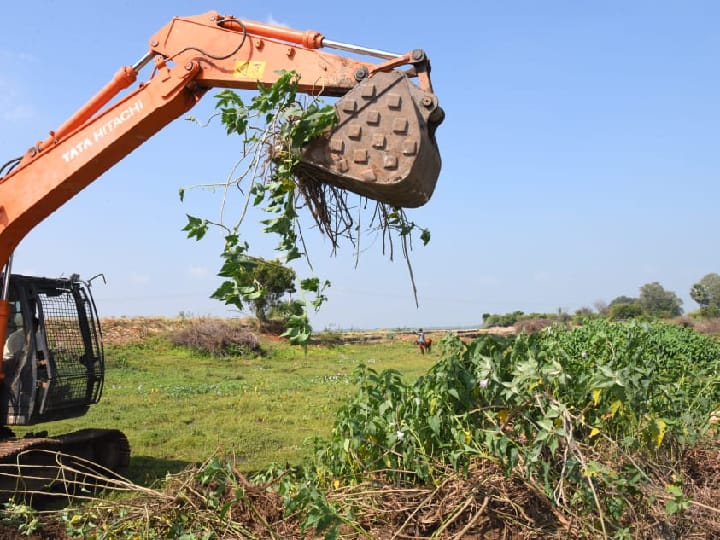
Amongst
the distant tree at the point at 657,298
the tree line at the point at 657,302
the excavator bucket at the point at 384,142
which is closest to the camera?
the excavator bucket at the point at 384,142

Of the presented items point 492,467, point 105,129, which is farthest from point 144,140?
point 492,467

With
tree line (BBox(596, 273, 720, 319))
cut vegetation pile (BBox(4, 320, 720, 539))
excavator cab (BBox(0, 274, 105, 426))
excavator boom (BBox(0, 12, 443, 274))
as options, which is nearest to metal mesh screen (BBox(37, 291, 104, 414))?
excavator cab (BBox(0, 274, 105, 426))

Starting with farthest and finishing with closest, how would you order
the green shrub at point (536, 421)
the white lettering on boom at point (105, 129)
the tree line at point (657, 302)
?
the tree line at point (657, 302), the white lettering on boom at point (105, 129), the green shrub at point (536, 421)

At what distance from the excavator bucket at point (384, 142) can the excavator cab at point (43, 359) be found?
14.3 ft

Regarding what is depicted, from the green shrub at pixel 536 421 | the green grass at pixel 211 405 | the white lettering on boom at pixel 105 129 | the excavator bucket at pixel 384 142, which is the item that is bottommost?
the green grass at pixel 211 405

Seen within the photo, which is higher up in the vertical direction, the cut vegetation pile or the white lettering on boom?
the white lettering on boom

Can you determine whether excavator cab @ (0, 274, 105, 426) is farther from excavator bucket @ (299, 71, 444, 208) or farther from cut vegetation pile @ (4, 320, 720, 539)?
excavator bucket @ (299, 71, 444, 208)

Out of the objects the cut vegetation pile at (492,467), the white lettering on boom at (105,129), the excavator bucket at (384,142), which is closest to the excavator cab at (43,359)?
the white lettering on boom at (105,129)

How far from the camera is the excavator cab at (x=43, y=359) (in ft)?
23.9

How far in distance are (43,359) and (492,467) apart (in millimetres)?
5228

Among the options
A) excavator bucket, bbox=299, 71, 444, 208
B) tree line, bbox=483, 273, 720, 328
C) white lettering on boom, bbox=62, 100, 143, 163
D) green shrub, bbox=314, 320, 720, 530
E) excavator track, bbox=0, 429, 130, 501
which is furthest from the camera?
tree line, bbox=483, 273, 720, 328

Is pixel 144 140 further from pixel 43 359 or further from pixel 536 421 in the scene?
pixel 536 421

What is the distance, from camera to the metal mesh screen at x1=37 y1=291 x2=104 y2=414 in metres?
7.53

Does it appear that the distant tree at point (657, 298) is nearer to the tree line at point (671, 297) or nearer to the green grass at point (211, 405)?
the tree line at point (671, 297)
